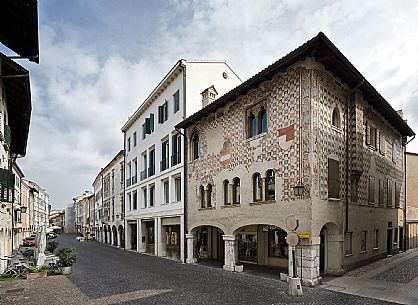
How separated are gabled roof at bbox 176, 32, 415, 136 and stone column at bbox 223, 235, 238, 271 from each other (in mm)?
6683

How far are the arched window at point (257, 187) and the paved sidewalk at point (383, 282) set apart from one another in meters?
4.31

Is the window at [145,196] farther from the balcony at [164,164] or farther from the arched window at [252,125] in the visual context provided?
the arched window at [252,125]

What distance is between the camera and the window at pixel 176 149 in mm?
22756

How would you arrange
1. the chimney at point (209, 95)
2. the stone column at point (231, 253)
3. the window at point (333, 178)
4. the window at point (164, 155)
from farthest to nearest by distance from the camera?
the window at point (164, 155) → the chimney at point (209, 95) → the stone column at point (231, 253) → the window at point (333, 178)

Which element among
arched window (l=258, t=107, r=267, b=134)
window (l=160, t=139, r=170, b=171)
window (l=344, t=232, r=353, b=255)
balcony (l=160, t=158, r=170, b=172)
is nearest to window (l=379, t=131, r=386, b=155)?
window (l=344, t=232, r=353, b=255)

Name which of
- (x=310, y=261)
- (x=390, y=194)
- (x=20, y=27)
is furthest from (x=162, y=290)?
(x=390, y=194)

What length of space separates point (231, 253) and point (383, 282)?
646cm

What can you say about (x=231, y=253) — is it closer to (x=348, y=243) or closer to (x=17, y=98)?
(x=348, y=243)

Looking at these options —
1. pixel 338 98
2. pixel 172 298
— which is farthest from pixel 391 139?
pixel 172 298

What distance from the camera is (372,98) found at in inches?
696

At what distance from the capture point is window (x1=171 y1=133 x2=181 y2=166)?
22756 mm

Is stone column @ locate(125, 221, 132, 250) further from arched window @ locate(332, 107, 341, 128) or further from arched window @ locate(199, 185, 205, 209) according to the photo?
arched window @ locate(332, 107, 341, 128)

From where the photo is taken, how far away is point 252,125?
16.8m

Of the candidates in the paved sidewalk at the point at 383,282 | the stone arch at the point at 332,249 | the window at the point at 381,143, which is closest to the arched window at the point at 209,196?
the stone arch at the point at 332,249
